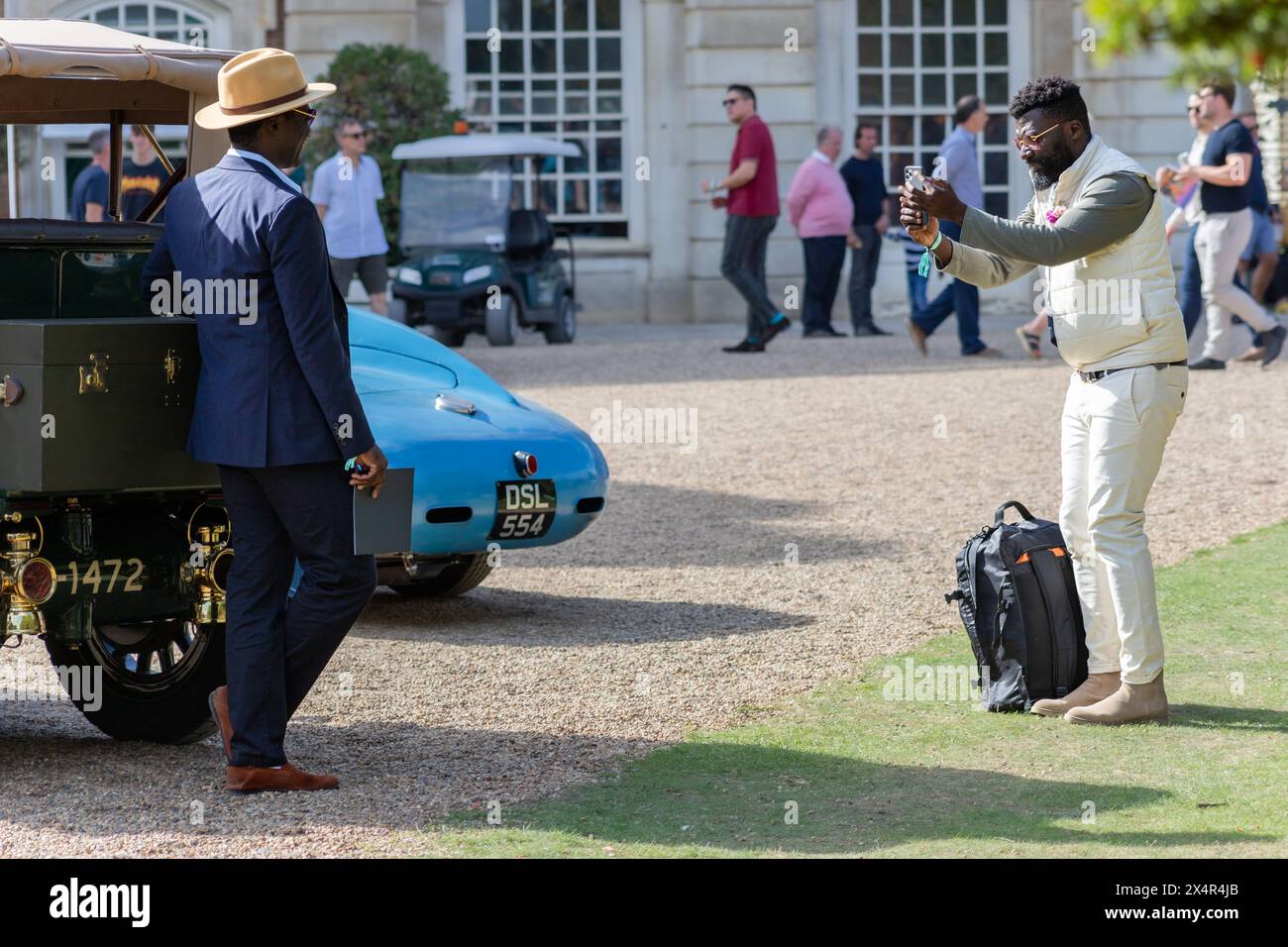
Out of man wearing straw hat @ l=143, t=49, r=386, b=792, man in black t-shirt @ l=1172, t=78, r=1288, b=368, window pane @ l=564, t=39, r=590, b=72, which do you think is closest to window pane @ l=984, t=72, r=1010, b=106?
window pane @ l=564, t=39, r=590, b=72

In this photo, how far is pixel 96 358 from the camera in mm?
4887

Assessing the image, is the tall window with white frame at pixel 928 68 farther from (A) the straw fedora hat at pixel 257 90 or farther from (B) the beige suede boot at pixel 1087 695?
(A) the straw fedora hat at pixel 257 90

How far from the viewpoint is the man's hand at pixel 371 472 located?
16.5 ft

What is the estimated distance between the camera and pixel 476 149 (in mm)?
19984

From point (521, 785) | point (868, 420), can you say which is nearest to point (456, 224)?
point (868, 420)

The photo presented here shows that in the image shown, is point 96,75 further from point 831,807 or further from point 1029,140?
point 831,807

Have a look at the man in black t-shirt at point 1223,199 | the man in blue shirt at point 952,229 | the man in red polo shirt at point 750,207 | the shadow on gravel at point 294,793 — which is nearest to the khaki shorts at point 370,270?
the man in red polo shirt at point 750,207

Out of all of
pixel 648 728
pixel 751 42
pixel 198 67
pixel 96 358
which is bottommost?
pixel 648 728

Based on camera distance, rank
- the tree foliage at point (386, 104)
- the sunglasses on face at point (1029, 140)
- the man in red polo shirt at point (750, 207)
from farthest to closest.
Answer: the tree foliage at point (386, 104) < the man in red polo shirt at point (750, 207) < the sunglasses on face at point (1029, 140)

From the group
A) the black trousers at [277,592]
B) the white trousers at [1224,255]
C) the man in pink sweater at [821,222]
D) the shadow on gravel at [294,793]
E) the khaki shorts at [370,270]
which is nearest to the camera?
the shadow on gravel at [294,793]

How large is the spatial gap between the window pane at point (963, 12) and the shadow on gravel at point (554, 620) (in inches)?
727

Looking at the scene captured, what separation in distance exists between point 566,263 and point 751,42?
3.49m

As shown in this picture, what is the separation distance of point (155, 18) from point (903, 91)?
9250 mm
